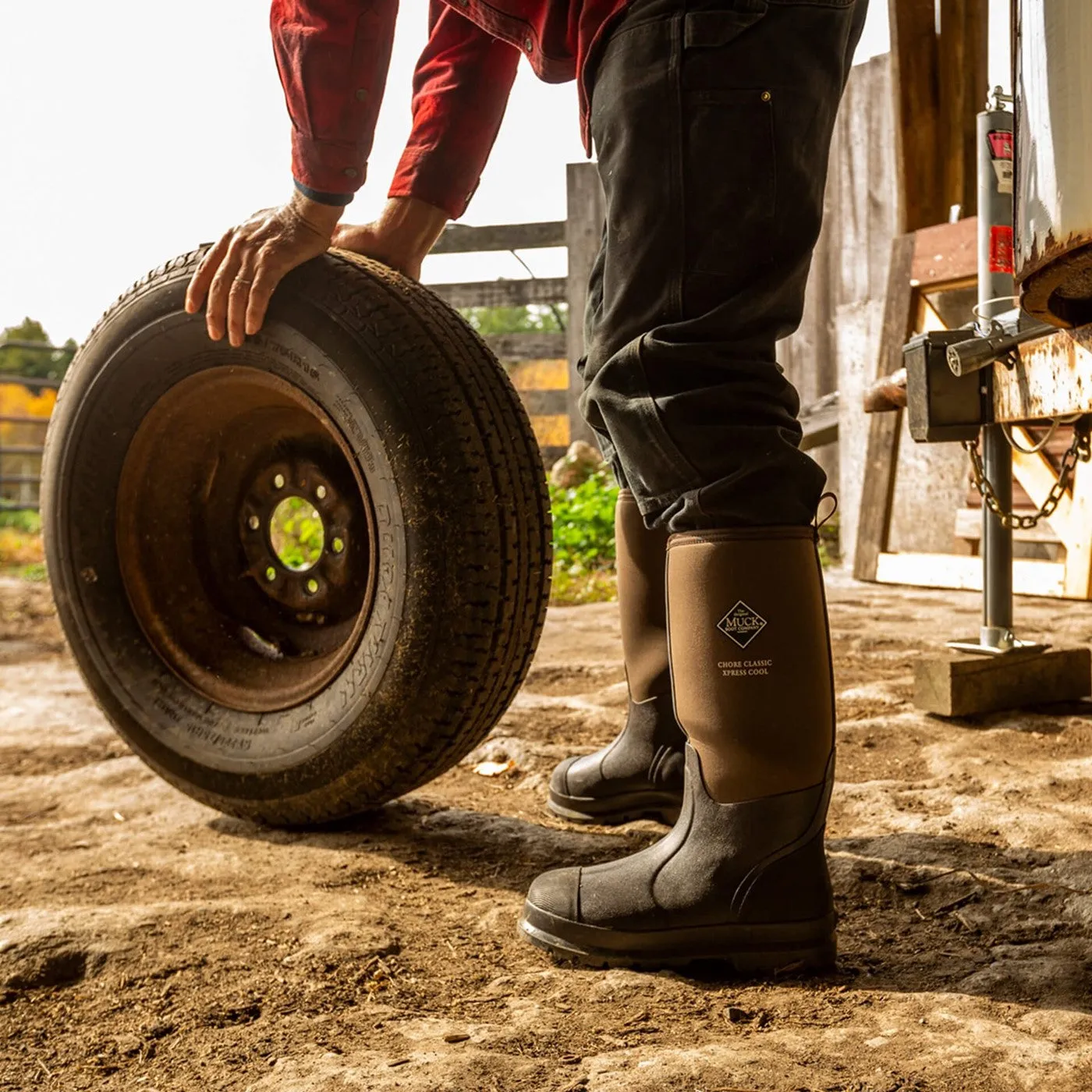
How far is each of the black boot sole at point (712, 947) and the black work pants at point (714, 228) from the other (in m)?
0.43

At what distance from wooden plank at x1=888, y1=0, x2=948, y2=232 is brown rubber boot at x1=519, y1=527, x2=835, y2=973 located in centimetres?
353

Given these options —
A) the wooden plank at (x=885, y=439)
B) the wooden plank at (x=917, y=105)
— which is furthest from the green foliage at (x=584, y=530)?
the wooden plank at (x=917, y=105)

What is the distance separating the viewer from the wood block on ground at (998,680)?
221cm

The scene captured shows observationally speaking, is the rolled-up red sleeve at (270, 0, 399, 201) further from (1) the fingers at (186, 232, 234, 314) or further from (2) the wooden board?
(2) the wooden board

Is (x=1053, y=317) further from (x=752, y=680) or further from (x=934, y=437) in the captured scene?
(x=934, y=437)

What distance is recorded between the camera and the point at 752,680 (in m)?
1.17

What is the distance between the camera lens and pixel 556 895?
1.23 meters

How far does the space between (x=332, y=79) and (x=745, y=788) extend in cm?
112

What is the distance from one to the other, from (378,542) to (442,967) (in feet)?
1.88

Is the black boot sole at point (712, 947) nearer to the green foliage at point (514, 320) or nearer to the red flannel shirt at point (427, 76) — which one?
the red flannel shirt at point (427, 76)

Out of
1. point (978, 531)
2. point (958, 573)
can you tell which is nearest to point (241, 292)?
point (958, 573)

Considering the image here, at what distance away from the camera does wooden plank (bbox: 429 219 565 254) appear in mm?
7707

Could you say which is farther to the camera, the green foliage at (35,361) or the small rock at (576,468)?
the green foliage at (35,361)

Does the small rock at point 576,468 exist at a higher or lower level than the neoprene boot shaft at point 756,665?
higher
